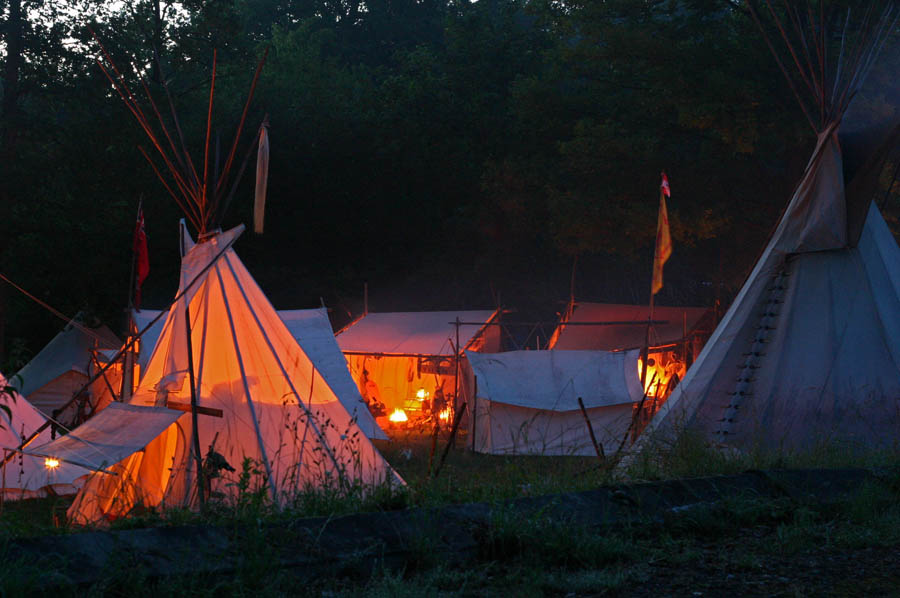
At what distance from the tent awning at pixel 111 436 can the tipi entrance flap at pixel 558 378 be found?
7.03m

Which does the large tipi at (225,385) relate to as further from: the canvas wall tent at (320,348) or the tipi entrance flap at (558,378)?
the tipi entrance flap at (558,378)

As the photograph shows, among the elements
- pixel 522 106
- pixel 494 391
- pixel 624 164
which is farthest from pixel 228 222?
pixel 494 391

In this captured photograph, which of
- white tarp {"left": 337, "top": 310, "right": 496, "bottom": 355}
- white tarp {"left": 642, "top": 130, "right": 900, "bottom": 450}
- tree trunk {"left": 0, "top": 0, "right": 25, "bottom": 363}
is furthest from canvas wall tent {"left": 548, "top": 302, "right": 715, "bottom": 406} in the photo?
tree trunk {"left": 0, "top": 0, "right": 25, "bottom": 363}

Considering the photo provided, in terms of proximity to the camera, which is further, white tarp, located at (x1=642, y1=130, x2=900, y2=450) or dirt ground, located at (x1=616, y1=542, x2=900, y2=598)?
white tarp, located at (x1=642, y1=130, x2=900, y2=450)

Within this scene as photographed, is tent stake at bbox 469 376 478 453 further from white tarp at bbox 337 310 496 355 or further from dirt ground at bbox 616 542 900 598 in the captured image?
dirt ground at bbox 616 542 900 598

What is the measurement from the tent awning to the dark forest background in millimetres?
10896

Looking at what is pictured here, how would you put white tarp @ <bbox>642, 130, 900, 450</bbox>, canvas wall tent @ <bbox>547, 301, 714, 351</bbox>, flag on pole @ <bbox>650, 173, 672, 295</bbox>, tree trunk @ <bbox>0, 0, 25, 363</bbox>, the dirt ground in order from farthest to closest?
tree trunk @ <bbox>0, 0, 25, 363</bbox>, canvas wall tent @ <bbox>547, 301, 714, 351</bbox>, flag on pole @ <bbox>650, 173, 672, 295</bbox>, white tarp @ <bbox>642, 130, 900, 450</bbox>, the dirt ground

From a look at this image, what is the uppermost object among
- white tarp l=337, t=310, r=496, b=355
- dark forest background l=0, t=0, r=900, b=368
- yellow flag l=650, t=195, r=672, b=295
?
dark forest background l=0, t=0, r=900, b=368

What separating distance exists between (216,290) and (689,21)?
1448 centimetres

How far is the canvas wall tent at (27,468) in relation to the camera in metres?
7.86

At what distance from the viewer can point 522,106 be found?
21.6 metres

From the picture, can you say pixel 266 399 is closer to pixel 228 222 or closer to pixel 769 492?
pixel 769 492

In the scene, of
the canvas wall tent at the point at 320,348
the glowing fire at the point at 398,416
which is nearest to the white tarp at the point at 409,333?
the glowing fire at the point at 398,416

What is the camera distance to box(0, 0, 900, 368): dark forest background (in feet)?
63.1
